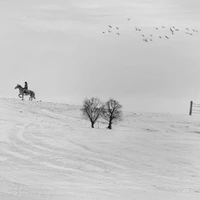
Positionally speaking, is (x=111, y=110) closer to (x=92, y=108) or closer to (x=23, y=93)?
(x=92, y=108)

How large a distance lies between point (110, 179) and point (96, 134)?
44.1 feet

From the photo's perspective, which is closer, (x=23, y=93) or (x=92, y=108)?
(x=92, y=108)

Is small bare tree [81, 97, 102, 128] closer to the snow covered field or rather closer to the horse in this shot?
the snow covered field

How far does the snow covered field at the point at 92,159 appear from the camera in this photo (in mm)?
16438

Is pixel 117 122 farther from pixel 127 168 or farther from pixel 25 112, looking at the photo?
pixel 127 168

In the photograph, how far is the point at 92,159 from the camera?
23297 millimetres

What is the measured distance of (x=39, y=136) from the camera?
2916 centimetres

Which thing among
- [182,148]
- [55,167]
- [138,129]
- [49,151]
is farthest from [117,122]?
[55,167]

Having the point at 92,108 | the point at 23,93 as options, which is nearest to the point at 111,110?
the point at 92,108

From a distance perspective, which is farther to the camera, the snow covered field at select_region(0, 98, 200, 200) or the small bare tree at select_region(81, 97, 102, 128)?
the small bare tree at select_region(81, 97, 102, 128)

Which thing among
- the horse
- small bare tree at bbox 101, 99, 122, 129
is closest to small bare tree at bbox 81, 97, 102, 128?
small bare tree at bbox 101, 99, 122, 129

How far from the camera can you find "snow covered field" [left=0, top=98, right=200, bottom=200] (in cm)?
1644

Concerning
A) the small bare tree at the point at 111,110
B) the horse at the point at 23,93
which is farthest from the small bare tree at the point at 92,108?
the horse at the point at 23,93

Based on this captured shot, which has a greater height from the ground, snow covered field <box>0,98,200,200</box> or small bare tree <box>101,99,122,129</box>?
small bare tree <box>101,99,122,129</box>
